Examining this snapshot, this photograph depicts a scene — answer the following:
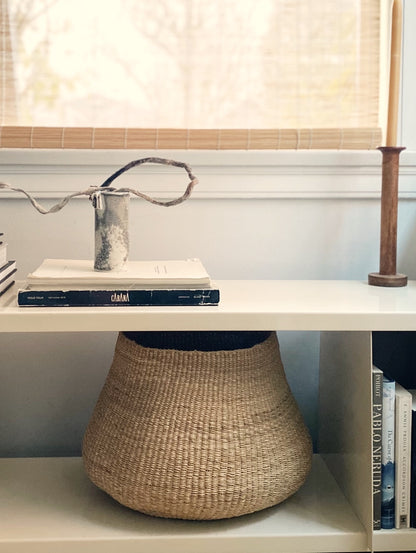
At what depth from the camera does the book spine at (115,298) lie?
36.8 inches

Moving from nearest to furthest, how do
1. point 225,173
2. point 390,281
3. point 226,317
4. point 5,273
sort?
point 226,317
point 5,273
point 390,281
point 225,173

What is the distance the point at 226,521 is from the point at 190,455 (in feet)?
0.44

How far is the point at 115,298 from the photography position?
0.95 meters

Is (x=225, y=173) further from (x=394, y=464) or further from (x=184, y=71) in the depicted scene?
(x=394, y=464)

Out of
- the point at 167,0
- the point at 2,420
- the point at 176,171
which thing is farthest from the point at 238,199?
the point at 2,420

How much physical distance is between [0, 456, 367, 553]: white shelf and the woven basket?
32 millimetres

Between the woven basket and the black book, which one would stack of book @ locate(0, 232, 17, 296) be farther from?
the black book

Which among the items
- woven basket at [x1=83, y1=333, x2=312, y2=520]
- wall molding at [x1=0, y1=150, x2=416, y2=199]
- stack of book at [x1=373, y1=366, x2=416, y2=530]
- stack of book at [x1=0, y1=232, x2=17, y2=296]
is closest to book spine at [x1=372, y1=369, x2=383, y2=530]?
stack of book at [x1=373, y1=366, x2=416, y2=530]

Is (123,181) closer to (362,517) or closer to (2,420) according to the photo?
(2,420)

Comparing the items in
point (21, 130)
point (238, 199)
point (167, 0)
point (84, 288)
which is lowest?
point (84, 288)

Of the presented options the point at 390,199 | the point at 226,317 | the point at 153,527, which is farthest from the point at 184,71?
the point at 153,527

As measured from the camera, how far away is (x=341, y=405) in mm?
1109

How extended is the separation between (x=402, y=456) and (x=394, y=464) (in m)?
0.02

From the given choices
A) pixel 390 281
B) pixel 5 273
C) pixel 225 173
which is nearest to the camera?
pixel 5 273
